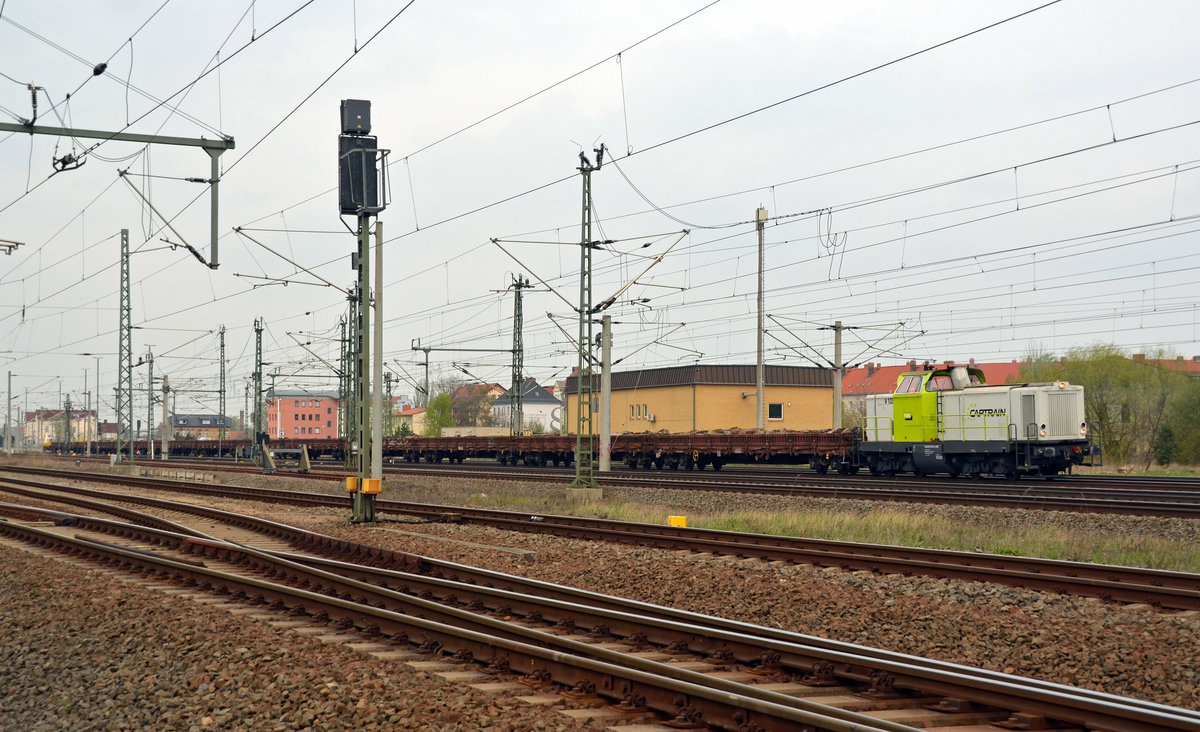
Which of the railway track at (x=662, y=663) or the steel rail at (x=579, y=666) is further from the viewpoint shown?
the railway track at (x=662, y=663)

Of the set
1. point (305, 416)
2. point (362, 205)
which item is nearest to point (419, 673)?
point (362, 205)

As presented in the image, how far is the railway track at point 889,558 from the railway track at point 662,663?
4167 mm

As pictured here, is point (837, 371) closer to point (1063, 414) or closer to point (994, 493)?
point (1063, 414)

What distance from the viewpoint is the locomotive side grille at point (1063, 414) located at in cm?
2842

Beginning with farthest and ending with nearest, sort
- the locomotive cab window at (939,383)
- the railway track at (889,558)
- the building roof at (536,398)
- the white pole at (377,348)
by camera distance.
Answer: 1. the building roof at (536,398)
2. the locomotive cab window at (939,383)
3. the white pole at (377,348)
4. the railway track at (889,558)

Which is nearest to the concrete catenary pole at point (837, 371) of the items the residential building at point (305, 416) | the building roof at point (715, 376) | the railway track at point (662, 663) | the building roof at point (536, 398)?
the building roof at point (715, 376)

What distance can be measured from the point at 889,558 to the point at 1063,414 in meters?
17.8

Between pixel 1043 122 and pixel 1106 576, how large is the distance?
1302 cm

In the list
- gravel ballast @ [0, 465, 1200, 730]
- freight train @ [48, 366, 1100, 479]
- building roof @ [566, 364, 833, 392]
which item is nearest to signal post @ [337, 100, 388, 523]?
gravel ballast @ [0, 465, 1200, 730]

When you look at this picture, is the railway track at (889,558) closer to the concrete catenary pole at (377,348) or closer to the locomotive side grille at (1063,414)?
the concrete catenary pole at (377,348)

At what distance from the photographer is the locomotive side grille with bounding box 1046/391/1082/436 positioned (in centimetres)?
2842

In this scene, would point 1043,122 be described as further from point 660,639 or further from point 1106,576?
point 660,639

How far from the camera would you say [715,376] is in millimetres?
68062

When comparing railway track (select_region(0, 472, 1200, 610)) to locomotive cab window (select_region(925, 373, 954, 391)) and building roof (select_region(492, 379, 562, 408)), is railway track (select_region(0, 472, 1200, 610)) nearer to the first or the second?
locomotive cab window (select_region(925, 373, 954, 391))
